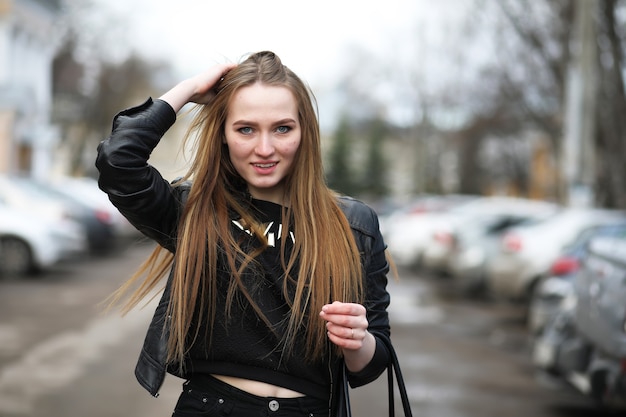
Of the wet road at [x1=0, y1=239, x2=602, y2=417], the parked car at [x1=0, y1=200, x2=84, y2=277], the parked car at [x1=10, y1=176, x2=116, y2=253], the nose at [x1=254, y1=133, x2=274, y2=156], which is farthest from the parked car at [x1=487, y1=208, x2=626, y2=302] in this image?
the nose at [x1=254, y1=133, x2=274, y2=156]

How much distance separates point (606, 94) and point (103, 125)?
121 feet

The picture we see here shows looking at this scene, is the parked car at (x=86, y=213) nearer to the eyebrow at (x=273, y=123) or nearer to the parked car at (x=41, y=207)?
the parked car at (x=41, y=207)

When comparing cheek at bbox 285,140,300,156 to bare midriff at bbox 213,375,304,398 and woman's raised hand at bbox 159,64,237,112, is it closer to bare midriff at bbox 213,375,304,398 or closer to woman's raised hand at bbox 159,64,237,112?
woman's raised hand at bbox 159,64,237,112

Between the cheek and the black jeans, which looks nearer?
the black jeans

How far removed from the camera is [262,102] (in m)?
2.73

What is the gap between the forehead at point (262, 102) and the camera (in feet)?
8.95

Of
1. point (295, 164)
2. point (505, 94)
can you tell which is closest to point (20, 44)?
point (505, 94)

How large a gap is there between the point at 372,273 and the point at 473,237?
1411cm

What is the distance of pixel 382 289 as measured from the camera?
110 inches

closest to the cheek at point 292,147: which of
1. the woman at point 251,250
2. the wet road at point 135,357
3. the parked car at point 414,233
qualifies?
the woman at point 251,250

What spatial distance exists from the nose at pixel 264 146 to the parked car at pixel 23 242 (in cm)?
1437

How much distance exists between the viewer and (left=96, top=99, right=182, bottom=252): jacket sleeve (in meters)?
2.58

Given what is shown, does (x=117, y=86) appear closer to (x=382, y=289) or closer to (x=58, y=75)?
(x=58, y=75)

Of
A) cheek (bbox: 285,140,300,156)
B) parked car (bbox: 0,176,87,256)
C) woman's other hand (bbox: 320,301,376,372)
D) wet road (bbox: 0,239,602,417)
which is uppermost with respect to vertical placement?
cheek (bbox: 285,140,300,156)
